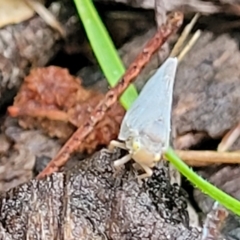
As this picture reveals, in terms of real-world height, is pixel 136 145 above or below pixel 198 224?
above

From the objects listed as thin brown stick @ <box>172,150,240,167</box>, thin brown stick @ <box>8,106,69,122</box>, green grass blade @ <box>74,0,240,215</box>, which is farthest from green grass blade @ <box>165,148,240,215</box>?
thin brown stick @ <box>8,106,69,122</box>

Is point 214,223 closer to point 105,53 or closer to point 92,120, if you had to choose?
point 92,120

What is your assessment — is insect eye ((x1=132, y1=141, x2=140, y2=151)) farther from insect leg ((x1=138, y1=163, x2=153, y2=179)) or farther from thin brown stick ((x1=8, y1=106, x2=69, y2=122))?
thin brown stick ((x1=8, y1=106, x2=69, y2=122))

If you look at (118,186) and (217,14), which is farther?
(217,14)

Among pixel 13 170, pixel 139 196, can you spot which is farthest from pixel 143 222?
pixel 13 170

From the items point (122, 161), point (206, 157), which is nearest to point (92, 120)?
point (122, 161)

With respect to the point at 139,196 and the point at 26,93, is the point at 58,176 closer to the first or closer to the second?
the point at 139,196
